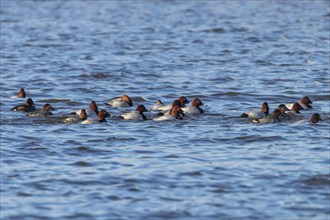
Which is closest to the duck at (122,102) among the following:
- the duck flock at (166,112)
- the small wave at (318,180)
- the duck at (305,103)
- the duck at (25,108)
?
the duck flock at (166,112)

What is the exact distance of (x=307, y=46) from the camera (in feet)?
124

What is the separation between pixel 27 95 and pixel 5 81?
2745 millimetres

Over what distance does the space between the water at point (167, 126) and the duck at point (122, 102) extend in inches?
13.9

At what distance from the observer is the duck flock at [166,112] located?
70.4 ft

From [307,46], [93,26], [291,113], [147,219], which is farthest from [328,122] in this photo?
[93,26]

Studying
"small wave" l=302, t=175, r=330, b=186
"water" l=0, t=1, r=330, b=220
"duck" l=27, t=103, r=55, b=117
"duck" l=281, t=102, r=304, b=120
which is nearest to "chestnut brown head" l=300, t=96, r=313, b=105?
"water" l=0, t=1, r=330, b=220

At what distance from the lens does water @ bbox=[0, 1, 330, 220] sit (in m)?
14.5

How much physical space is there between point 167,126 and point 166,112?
1498mm

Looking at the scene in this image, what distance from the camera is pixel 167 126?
20984mm

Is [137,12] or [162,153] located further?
[137,12]

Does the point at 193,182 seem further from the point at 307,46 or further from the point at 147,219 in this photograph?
the point at 307,46

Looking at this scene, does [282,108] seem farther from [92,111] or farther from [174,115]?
[92,111]

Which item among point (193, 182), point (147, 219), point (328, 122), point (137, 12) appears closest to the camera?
point (147, 219)

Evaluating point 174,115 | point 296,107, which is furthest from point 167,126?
point 296,107
